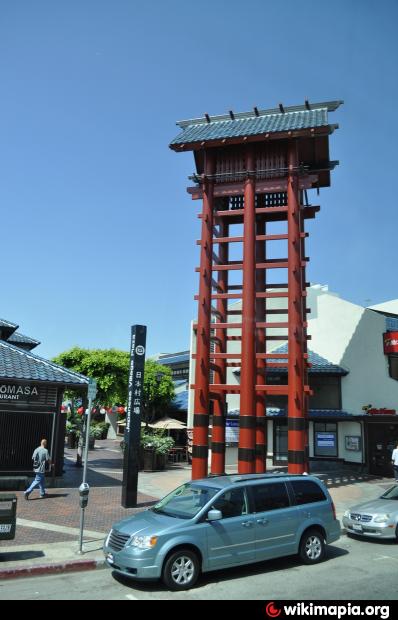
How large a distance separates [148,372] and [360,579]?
3269 centimetres

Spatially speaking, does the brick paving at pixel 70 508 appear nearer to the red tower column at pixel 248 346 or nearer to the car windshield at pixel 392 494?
the red tower column at pixel 248 346

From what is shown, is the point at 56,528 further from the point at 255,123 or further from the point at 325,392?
the point at 325,392

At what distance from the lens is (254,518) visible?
9.76 metres

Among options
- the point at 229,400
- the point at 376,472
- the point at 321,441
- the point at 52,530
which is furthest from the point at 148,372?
the point at 52,530

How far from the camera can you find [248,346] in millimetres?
20438

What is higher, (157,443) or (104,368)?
(104,368)

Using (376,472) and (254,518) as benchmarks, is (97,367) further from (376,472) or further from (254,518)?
(254,518)

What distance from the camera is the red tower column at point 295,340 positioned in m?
19.7

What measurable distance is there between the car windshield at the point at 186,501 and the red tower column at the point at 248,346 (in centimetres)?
953

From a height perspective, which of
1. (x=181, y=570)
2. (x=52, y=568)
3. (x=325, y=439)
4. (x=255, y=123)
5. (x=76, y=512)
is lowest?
(x=52, y=568)

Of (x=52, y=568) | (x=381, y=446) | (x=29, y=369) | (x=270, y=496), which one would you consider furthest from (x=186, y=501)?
(x=381, y=446)

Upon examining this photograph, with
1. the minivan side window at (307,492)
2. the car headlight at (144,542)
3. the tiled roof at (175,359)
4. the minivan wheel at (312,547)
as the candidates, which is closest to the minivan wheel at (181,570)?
the car headlight at (144,542)
